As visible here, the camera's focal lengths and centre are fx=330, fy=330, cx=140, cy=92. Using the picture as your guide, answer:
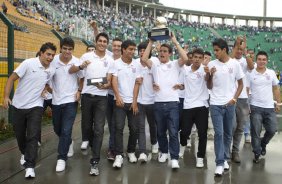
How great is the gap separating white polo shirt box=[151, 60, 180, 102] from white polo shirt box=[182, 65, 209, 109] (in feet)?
0.60

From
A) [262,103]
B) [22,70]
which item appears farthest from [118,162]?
[262,103]

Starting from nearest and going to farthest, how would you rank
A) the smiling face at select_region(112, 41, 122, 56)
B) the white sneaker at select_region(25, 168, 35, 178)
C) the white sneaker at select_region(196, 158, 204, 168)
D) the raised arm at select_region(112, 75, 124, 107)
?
the white sneaker at select_region(25, 168, 35, 178)
the raised arm at select_region(112, 75, 124, 107)
the white sneaker at select_region(196, 158, 204, 168)
the smiling face at select_region(112, 41, 122, 56)

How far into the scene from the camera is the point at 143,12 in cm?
7081

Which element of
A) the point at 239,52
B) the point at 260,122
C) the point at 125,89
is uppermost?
the point at 239,52

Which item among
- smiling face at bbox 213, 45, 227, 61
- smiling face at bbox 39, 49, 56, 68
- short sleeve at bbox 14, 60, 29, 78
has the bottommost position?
short sleeve at bbox 14, 60, 29, 78

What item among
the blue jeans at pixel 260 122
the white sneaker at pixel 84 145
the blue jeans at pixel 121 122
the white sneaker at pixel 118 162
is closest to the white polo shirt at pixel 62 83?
the blue jeans at pixel 121 122

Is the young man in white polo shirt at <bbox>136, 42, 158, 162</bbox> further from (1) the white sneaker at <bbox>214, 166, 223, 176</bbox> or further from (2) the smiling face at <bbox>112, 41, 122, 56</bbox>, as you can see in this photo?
(1) the white sneaker at <bbox>214, 166, 223, 176</bbox>

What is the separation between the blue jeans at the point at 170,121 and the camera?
527cm

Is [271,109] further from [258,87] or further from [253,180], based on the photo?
[253,180]

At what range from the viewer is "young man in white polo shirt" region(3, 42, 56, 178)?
4.64 meters

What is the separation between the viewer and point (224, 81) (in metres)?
5.06

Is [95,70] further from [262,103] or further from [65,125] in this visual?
[262,103]

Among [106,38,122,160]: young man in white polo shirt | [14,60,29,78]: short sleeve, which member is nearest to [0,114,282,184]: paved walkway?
[106,38,122,160]: young man in white polo shirt

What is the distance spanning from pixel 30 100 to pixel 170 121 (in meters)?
2.18
